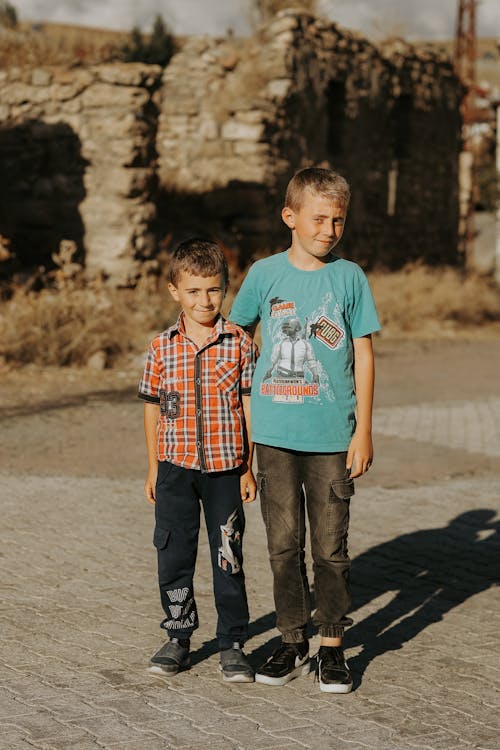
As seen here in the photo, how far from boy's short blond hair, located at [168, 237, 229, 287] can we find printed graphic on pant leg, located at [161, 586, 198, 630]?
1142 millimetres

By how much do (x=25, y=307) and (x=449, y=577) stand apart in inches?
302

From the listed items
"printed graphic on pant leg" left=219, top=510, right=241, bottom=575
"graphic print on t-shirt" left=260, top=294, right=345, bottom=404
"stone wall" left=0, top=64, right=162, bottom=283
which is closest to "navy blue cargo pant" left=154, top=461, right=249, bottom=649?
"printed graphic on pant leg" left=219, top=510, right=241, bottom=575

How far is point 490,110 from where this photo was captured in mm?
32406

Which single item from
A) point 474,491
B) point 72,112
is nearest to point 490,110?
point 72,112

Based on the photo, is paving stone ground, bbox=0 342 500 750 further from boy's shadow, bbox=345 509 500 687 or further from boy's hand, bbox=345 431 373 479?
boy's hand, bbox=345 431 373 479

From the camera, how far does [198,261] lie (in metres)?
4.27

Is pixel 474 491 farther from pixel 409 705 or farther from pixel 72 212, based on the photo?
pixel 72 212

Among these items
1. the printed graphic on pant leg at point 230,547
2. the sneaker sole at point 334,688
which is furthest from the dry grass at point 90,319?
the sneaker sole at point 334,688

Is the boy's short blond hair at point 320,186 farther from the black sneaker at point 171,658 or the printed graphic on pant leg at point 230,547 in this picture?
the black sneaker at point 171,658

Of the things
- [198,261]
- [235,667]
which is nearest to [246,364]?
[198,261]

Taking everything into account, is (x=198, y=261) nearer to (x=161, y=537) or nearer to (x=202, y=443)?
(x=202, y=443)

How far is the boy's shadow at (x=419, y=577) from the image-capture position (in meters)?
4.92

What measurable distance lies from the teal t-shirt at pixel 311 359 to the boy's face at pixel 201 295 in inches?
7.8

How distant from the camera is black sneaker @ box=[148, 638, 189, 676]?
14.1ft
